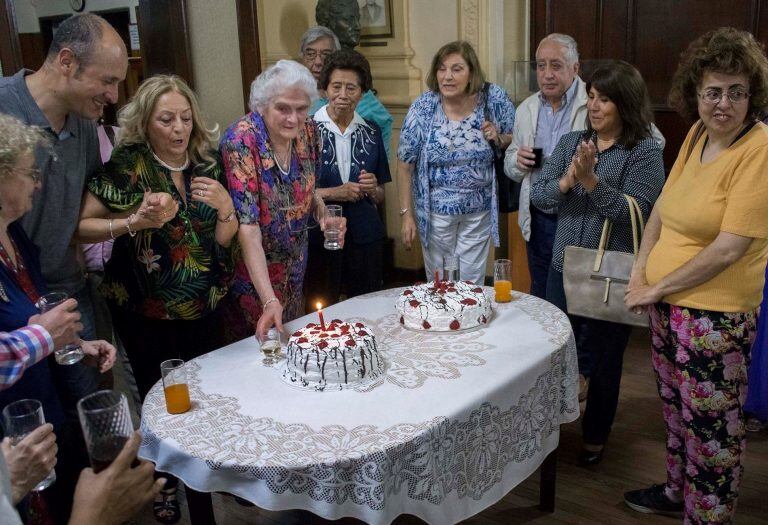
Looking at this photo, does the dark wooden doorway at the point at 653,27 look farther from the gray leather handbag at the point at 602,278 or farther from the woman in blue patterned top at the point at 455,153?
the gray leather handbag at the point at 602,278

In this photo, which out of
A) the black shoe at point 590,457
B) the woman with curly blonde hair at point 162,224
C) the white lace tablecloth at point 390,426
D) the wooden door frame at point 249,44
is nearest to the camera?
the white lace tablecloth at point 390,426

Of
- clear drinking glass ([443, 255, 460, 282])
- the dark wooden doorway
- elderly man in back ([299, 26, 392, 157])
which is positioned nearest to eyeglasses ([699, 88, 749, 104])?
clear drinking glass ([443, 255, 460, 282])

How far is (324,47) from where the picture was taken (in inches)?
156

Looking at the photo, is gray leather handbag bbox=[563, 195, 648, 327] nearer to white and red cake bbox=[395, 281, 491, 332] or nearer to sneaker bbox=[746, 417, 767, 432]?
white and red cake bbox=[395, 281, 491, 332]

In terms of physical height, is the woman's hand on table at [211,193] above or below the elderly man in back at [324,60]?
below

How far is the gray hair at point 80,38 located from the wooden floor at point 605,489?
1.59 metres

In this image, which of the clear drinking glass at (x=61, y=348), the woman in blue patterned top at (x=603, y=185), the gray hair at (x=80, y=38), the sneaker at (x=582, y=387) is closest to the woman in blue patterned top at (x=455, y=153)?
the woman in blue patterned top at (x=603, y=185)

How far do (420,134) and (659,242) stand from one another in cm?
144

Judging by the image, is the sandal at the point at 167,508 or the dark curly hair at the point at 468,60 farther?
the dark curly hair at the point at 468,60

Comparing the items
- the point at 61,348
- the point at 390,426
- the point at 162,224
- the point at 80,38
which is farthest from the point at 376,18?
the point at 390,426

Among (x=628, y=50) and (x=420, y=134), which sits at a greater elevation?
(x=628, y=50)

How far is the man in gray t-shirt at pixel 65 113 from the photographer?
215cm

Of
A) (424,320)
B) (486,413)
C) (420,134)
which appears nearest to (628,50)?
(420,134)

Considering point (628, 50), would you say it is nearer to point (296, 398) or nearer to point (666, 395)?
point (666, 395)
